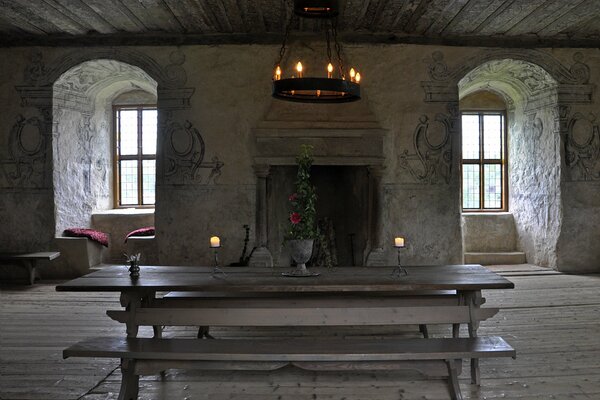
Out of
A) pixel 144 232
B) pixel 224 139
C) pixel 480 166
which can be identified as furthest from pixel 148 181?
pixel 480 166

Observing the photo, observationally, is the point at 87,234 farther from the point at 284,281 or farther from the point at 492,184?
the point at 492,184

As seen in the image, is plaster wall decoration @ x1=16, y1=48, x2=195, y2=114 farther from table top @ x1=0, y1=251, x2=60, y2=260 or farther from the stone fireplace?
table top @ x1=0, y1=251, x2=60, y2=260

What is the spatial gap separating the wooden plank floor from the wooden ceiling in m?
3.66

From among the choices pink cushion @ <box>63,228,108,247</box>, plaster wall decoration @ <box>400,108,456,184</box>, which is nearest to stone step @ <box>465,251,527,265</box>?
plaster wall decoration @ <box>400,108,456,184</box>

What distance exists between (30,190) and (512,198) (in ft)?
26.0

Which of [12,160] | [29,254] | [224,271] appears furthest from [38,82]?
[224,271]

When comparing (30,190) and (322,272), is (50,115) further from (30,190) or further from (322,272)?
(322,272)

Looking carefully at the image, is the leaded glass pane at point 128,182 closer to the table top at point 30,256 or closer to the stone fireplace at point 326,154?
the table top at point 30,256

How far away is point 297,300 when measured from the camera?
4.85 m

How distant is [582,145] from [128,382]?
25.4ft

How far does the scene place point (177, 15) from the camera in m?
7.61

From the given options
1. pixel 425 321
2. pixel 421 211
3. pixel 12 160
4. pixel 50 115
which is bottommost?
pixel 425 321

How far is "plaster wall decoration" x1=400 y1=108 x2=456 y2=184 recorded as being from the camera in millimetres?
8586

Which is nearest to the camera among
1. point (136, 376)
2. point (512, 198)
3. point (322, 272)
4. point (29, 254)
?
point (136, 376)
